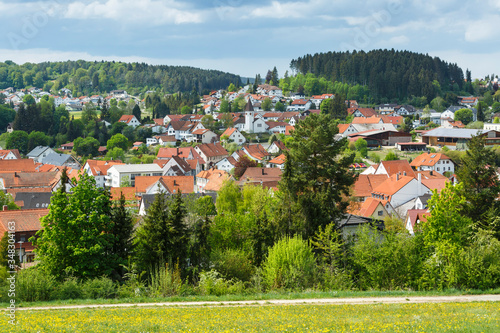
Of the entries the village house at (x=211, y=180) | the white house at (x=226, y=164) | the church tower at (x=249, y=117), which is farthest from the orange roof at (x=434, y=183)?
the church tower at (x=249, y=117)

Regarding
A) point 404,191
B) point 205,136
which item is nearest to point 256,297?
point 404,191

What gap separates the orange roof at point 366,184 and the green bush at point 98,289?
36.0 metres

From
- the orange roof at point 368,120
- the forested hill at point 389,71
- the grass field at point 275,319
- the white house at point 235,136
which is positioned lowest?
the grass field at point 275,319

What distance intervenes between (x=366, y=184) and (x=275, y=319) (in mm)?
42464

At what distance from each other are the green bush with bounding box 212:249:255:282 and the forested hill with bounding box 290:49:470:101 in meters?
A: 131

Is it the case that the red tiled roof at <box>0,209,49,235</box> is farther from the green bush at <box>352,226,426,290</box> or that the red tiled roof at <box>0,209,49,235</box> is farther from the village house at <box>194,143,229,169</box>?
the village house at <box>194,143,229,169</box>

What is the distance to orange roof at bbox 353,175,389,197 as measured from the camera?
5053cm

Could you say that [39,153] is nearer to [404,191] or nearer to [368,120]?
[368,120]

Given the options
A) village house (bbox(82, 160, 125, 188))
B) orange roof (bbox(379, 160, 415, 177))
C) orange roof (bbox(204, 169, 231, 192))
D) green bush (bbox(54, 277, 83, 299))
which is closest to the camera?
green bush (bbox(54, 277, 83, 299))

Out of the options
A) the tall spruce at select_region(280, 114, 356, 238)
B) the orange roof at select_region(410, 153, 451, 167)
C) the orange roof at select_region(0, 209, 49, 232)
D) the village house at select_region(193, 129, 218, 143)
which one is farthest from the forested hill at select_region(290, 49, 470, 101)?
the tall spruce at select_region(280, 114, 356, 238)

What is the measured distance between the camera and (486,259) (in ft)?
58.3

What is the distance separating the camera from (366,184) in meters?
52.2

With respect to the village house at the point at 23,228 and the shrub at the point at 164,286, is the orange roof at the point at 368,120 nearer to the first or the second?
the village house at the point at 23,228

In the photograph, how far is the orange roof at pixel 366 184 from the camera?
50531 millimetres
